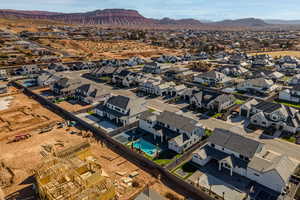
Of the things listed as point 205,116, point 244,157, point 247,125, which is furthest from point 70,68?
point 244,157

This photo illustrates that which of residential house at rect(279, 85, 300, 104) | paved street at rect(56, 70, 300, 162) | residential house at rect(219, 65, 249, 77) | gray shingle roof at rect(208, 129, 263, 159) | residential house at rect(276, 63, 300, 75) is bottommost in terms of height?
paved street at rect(56, 70, 300, 162)

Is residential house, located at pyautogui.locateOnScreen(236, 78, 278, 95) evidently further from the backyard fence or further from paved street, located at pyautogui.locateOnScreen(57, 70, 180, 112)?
the backyard fence

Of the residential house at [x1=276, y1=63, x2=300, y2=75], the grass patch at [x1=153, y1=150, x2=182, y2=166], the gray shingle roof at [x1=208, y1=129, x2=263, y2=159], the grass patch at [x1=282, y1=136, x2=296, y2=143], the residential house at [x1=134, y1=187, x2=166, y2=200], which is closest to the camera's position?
the residential house at [x1=134, y1=187, x2=166, y2=200]

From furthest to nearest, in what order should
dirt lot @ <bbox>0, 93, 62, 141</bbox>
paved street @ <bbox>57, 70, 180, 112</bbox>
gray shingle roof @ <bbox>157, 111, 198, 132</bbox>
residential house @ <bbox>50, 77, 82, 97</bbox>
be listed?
residential house @ <bbox>50, 77, 82, 97</bbox>, paved street @ <bbox>57, 70, 180, 112</bbox>, dirt lot @ <bbox>0, 93, 62, 141</bbox>, gray shingle roof @ <bbox>157, 111, 198, 132</bbox>

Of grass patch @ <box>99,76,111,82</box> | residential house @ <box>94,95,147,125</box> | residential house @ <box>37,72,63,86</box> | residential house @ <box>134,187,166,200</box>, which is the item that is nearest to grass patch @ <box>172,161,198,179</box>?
residential house @ <box>134,187,166,200</box>

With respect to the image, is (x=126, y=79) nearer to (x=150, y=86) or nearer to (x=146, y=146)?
(x=150, y=86)

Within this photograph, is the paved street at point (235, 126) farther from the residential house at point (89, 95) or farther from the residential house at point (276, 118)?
the residential house at point (89, 95)

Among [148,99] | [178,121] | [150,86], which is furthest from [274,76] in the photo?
[178,121]
